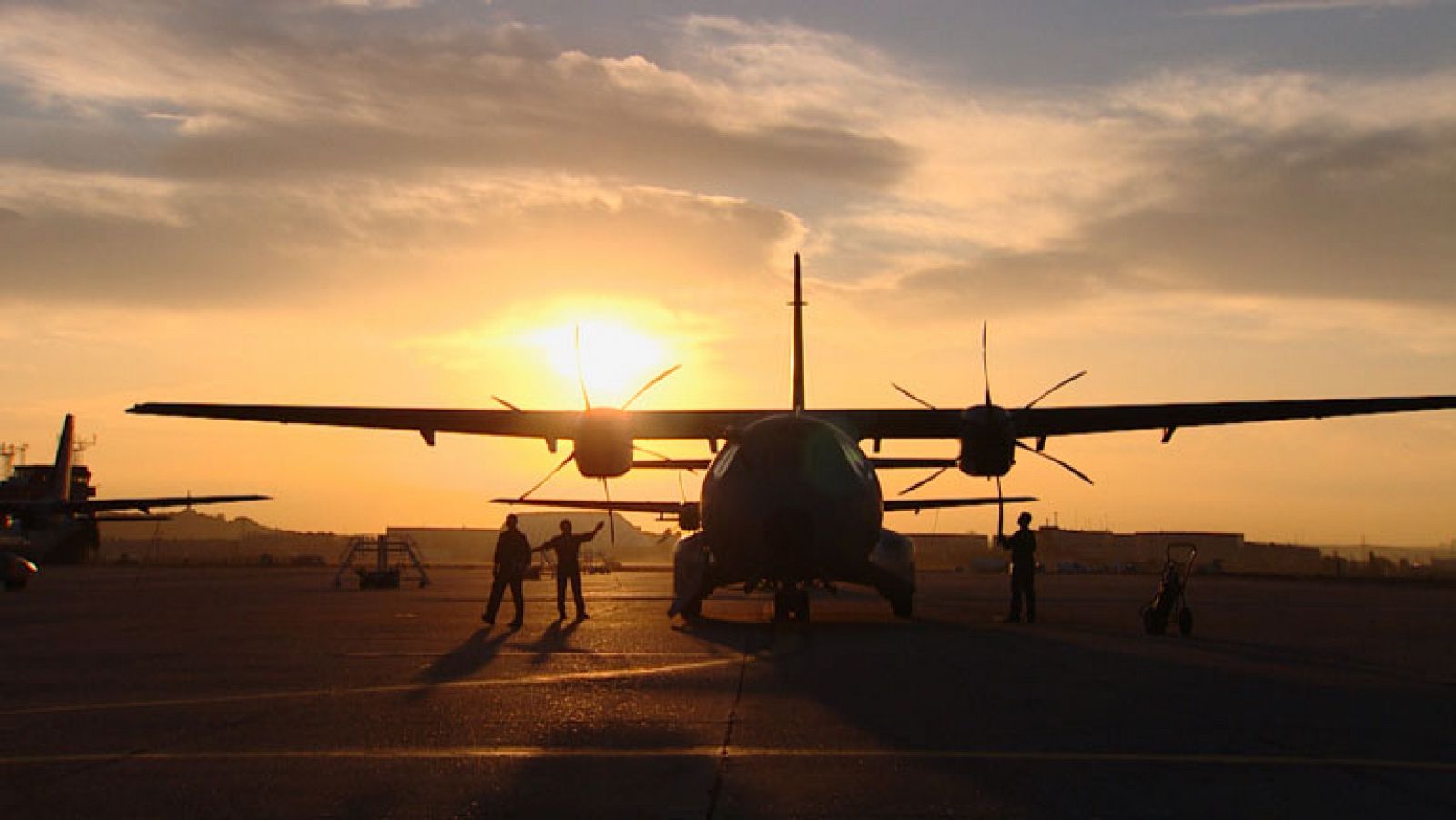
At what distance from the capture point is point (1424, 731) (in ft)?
35.1

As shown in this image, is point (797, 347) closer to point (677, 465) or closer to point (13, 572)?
point (677, 465)

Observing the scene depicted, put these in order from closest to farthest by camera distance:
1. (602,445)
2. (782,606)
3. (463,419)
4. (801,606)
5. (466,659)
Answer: (466,659)
(782,606)
(801,606)
(602,445)
(463,419)

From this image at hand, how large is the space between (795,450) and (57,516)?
47091 millimetres

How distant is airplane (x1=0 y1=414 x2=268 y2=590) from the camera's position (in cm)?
4925

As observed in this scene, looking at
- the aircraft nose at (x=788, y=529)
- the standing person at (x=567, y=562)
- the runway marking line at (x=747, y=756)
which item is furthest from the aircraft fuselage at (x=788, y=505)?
the runway marking line at (x=747, y=756)

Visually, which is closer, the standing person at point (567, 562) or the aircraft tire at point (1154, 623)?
the aircraft tire at point (1154, 623)

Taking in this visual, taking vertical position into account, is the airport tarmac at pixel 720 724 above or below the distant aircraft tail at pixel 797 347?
below

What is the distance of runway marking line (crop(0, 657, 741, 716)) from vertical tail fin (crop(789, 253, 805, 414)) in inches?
567

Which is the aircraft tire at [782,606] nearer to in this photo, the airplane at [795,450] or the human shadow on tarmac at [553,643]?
the airplane at [795,450]

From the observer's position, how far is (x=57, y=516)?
5822cm

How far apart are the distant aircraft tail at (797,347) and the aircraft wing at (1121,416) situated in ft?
5.22

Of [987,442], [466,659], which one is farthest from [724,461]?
[466,659]

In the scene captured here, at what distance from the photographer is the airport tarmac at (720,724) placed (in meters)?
7.79

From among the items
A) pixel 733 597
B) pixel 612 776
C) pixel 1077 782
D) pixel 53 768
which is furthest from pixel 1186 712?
pixel 733 597
